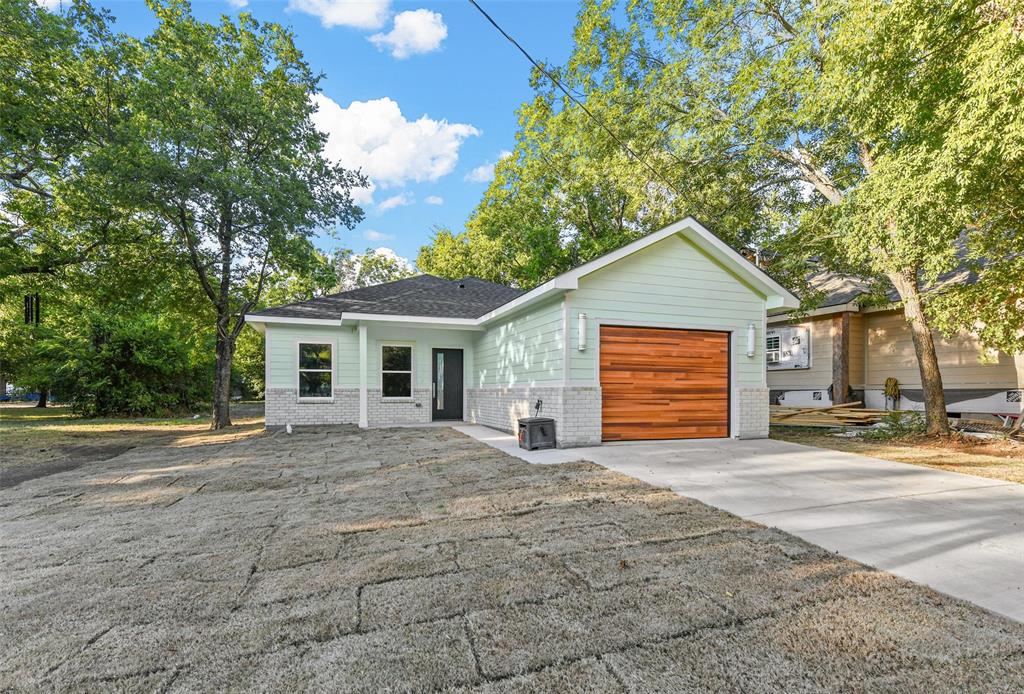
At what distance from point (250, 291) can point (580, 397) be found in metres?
Result: 11.8

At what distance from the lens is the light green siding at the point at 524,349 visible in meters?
8.18

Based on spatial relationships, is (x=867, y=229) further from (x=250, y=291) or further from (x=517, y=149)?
(x=517, y=149)

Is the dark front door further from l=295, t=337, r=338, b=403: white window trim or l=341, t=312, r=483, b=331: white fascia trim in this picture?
l=295, t=337, r=338, b=403: white window trim

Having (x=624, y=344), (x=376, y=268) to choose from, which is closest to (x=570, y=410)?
(x=624, y=344)

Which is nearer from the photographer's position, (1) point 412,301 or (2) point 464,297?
(1) point 412,301

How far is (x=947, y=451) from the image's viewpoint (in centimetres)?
766

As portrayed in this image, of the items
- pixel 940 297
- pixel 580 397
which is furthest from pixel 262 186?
pixel 940 297

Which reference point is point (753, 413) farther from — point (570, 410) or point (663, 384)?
point (570, 410)

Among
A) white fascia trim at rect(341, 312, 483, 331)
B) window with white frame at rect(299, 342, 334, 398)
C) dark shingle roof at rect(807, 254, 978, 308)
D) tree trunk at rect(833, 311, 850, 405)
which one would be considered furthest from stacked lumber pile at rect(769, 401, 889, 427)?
window with white frame at rect(299, 342, 334, 398)

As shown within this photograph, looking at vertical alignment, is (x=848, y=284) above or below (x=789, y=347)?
above

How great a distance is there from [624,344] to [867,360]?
34.2 feet

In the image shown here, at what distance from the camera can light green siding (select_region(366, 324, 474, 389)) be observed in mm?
12047

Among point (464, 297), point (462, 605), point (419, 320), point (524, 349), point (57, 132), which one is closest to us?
point (462, 605)

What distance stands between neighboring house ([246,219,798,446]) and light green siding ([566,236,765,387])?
0.02 metres
